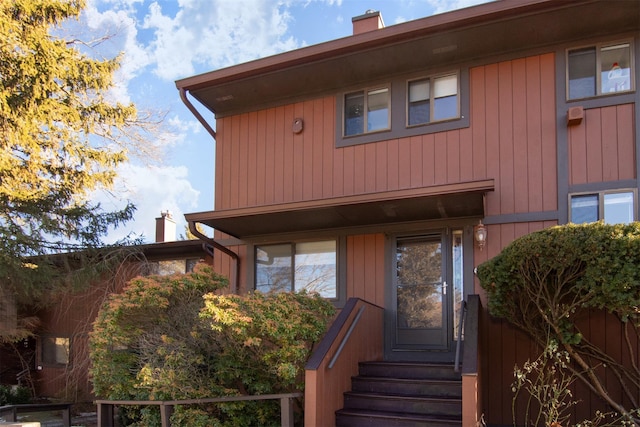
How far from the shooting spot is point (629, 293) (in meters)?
4.74

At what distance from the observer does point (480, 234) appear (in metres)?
6.96

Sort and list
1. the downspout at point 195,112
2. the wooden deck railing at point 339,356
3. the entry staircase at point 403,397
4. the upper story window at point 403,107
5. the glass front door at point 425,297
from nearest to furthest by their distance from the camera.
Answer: the wooden deck railing at point 339,356 → the entry staircase at point 403,397 → the glass front door at point 425,297 → the upper story window at point 403,107 → the downspout at point 195,112

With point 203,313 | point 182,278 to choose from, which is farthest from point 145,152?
point 203,313

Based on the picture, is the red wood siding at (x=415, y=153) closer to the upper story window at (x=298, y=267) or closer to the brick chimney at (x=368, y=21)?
the upper story window at (x=298, y=267)

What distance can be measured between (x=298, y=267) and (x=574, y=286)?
4289 millimetres

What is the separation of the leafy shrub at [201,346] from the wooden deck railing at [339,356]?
0.27 meters

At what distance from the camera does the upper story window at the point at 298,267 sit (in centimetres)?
814

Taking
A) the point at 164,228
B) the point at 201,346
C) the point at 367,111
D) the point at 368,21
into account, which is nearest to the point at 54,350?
the point at 164,228

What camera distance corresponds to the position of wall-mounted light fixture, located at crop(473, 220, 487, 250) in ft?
22.9

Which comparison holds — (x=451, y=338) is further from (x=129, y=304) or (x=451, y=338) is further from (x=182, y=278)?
(x=129, y=304)

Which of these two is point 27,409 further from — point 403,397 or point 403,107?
point 403,107

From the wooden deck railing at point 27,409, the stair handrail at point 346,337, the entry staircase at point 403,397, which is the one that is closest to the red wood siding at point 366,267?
the stair handrail at point 346,337

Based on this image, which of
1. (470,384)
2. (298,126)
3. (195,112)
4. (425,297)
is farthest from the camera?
(195,112)

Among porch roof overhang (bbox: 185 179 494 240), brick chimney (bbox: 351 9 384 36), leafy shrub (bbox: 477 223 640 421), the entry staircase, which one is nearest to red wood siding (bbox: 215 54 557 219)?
porch roof overhang (bbox: 185 179 494 240)
